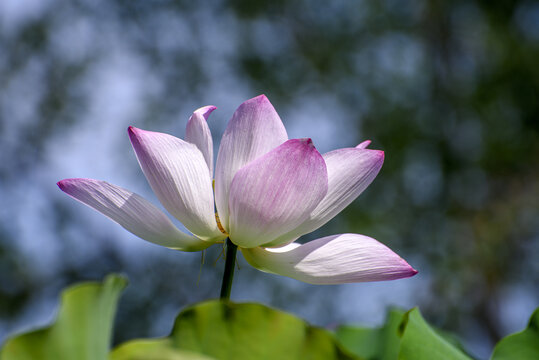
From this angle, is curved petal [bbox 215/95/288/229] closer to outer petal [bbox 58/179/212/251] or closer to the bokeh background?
outer petal [bbox 58/179/212/251]

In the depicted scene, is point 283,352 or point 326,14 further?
point 326,14

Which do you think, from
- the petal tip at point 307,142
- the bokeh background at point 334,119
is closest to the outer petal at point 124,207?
the petal tip at point 307,142

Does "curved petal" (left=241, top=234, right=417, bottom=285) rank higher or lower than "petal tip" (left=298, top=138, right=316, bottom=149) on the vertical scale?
lower

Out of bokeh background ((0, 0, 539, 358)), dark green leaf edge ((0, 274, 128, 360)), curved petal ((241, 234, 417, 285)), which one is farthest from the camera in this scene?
bokeh background ((0, 0, 539, 358))

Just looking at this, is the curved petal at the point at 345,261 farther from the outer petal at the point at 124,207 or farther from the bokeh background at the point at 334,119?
the bokeh background at the point at 334,119

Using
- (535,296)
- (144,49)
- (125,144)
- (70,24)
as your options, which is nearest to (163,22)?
(144,49)

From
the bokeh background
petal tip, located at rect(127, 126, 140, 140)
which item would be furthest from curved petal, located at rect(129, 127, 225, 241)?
the bokeh background

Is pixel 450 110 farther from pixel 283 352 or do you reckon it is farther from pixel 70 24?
pixel 283 352
